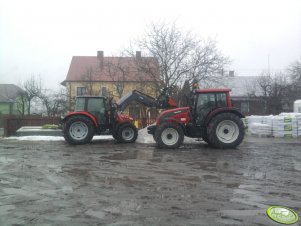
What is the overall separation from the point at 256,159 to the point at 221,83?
1512 centimetres

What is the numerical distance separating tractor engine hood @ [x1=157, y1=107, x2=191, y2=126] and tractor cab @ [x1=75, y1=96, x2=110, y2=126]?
117 inches

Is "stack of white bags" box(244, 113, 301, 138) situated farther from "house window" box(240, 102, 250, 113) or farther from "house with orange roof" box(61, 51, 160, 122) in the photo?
"house window" box(240, 102, 250, 113)

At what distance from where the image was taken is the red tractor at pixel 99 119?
13.9m

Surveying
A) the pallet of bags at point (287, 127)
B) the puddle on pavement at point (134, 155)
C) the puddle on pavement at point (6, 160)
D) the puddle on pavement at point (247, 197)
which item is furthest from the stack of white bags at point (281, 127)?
the puddle on pavement at point (6, 160)

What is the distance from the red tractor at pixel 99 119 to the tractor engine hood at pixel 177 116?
3.65 feet

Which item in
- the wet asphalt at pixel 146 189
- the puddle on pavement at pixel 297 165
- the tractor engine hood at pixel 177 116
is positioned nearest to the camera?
the wet asphalt at pixel 146 189

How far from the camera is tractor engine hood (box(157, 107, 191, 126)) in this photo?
12.4 metres

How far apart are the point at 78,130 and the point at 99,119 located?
40.0 inches

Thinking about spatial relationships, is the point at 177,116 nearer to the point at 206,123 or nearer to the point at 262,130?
the point at 206,123

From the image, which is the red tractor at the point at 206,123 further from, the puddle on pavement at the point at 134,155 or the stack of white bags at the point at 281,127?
the stack of white bags at the point at 281,127

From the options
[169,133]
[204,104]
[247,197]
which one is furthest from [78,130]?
[247,197]

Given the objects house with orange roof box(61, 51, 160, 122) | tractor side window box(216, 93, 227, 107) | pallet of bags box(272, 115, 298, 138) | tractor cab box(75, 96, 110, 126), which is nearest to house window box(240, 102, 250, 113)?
house with orange roof box(61, 51, 160, 122)

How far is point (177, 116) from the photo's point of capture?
12500 millimetres

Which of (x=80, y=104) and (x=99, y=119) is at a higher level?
(x=80, y=104)
